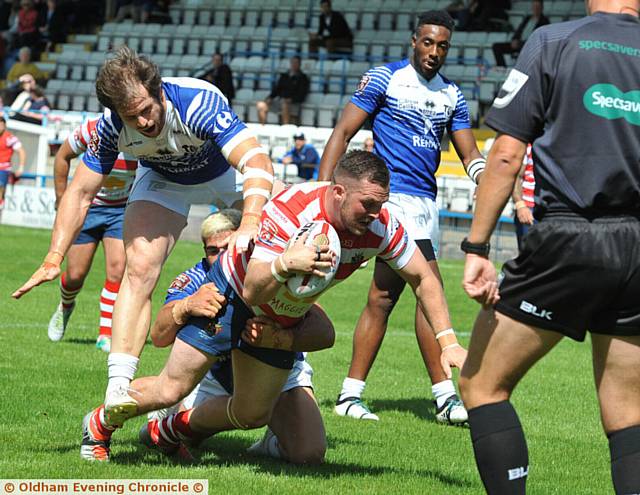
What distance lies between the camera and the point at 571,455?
625cm

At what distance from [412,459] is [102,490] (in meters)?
1.79

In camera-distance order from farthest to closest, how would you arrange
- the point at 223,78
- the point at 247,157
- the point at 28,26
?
the point at 28,26
the point at 223,78
the point at 247,157

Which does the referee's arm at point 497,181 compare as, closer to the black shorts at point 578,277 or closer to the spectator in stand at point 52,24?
the black shorts at point 578,277

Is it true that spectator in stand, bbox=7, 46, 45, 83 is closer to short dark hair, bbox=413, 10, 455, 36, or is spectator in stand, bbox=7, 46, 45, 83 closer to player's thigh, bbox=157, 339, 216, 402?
short dark hair, bbox=413, 10, 455, 36

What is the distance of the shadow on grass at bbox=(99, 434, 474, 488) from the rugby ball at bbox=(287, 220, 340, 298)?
117 centimetres

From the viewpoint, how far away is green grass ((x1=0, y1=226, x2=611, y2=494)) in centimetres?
532

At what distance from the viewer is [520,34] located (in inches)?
933

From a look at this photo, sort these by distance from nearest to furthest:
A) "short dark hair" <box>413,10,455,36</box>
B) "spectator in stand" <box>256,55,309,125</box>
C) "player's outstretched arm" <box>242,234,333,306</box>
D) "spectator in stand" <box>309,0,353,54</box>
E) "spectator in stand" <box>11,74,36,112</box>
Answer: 1. "player's outstretched arm" <box>242,234,333,306</box>
2. "short dark hair" <box>413,10,455,36</box>
3. "spectator in stand" <box>256,55,309,125</box>
4. "spectator in stand" <box>11,74,36,112</box>
5. "spectator in stand" <box>309,0,353,54</box>

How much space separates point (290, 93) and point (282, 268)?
21005 mm

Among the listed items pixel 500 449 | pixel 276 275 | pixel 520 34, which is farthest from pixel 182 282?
pixel 520 34

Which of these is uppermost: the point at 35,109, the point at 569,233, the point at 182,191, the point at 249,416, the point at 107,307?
the point at 569,233

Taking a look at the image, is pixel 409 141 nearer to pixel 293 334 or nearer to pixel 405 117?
pixel 405 117

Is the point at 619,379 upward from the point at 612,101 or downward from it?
downward

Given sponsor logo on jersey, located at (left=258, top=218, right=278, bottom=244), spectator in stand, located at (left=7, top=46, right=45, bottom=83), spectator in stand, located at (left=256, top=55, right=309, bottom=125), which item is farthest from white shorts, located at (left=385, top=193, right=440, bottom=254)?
spectator in stand, located at (left=7, top=46, right=45, bottom=83)
